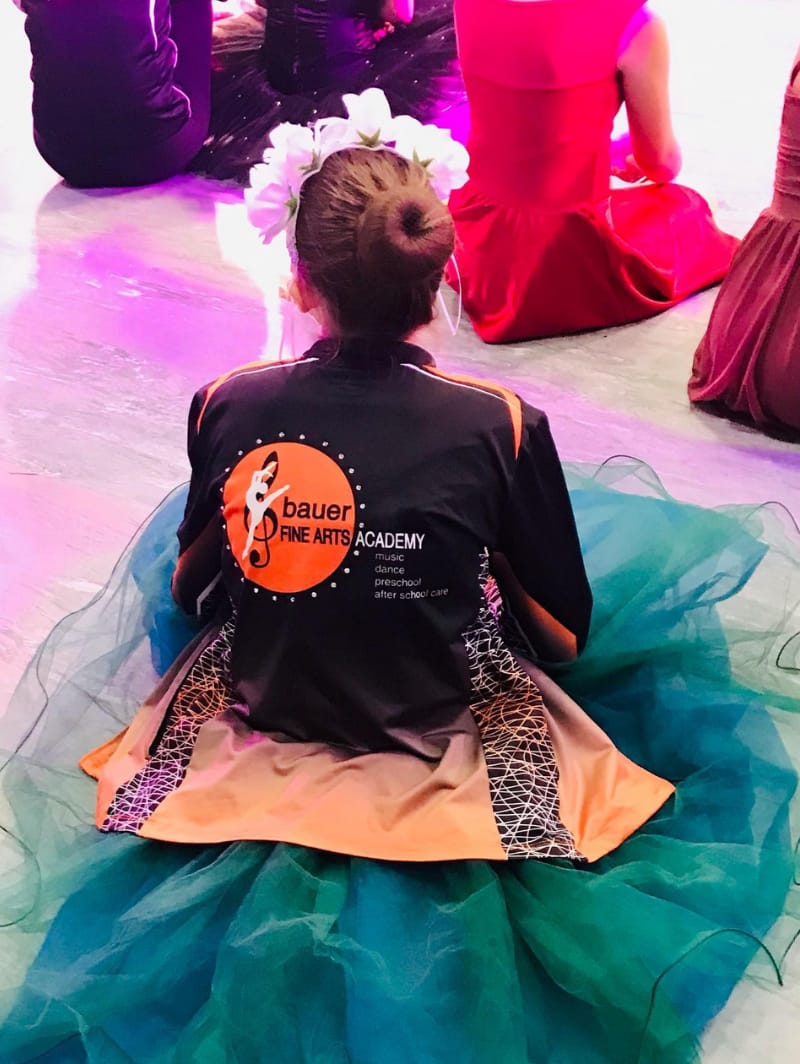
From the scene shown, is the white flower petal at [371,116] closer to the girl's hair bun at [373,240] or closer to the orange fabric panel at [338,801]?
the girl's hair bun at [373,240]

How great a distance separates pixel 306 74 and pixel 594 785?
2323 millimetres

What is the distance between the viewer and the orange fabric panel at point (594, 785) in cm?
113

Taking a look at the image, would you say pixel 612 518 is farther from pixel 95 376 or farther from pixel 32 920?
pixel 95 376

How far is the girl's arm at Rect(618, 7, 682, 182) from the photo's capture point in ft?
6.65

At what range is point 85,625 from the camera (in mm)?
1470

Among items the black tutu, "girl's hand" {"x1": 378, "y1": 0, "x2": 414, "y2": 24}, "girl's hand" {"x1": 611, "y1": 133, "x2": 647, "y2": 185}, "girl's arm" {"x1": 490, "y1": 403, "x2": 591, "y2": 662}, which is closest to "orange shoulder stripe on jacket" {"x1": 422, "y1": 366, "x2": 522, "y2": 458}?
"girl's arm" {"x1": 490, "y1": 403, "x2": 591, "y2": 662}

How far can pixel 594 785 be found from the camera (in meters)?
1.18

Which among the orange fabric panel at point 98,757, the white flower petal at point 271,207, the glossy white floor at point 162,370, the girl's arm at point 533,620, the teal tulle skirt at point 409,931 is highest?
the white flower petal at point 271,207

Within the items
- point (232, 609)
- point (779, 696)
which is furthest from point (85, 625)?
point (779, 696)

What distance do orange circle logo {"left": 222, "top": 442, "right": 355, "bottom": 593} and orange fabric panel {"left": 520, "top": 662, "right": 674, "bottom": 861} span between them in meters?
0.30

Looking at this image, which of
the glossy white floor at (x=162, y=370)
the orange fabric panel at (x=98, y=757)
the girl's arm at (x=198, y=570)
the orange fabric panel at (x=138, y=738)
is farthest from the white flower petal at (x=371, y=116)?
the orange fabric panel at (x=98, y=757)

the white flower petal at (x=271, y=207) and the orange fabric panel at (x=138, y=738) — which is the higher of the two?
the white flower petal at (x=271, y=207)

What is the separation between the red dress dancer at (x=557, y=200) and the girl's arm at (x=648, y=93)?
26 mm

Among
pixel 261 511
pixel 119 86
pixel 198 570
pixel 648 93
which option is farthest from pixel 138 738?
pixel 119 86
